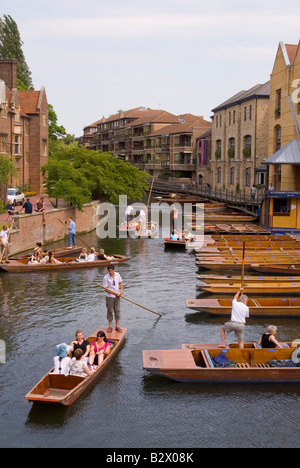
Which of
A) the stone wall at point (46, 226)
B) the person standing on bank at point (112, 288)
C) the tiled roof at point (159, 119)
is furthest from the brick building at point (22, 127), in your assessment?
the tiled roof at point (159, 119)

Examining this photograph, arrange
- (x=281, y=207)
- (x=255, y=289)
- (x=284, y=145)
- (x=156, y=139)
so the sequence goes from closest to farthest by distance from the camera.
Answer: (x=255, y=289) → (x=281, y=207) → (x=284, y=145) → (x=156, y=139)

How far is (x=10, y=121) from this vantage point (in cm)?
4944

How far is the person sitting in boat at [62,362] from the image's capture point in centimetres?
1185

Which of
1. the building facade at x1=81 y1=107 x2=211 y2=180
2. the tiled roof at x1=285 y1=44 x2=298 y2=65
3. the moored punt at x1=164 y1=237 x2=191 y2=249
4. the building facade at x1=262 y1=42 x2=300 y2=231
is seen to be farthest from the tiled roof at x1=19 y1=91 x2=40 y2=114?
the building facade at x1=81 y1=107 x2=211 y2=180

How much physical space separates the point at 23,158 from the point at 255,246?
108ft

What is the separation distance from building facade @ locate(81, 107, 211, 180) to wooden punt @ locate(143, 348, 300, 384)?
7156 centimetres

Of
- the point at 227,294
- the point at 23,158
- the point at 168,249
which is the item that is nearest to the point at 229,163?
the point at 23,158

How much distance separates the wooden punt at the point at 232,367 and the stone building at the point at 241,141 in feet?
132

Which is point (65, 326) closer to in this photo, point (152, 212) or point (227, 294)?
point (227, 294)

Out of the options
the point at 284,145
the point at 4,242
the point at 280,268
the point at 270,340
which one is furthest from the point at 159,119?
the point at 270,340

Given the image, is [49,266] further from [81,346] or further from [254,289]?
[81,346]

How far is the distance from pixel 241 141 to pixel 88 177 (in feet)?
78.7

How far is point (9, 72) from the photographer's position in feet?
178

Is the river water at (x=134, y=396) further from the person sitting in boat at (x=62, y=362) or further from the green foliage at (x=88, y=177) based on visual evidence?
the green foliage at (x=88, y=177)
